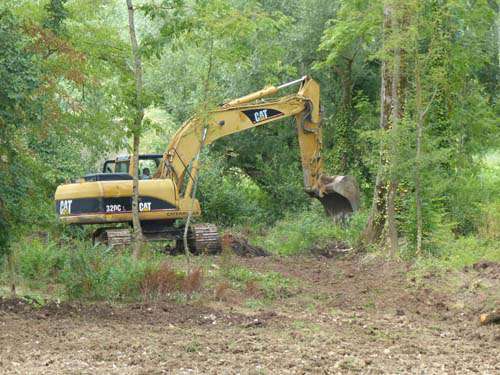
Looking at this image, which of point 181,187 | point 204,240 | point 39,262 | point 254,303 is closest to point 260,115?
point 181,187

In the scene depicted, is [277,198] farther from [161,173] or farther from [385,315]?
[385,315]

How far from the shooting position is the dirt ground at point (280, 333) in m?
9.20

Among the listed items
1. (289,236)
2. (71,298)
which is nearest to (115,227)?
(289,236)

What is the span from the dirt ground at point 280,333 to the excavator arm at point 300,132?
5677 mm

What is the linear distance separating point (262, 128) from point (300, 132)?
22.6 feet

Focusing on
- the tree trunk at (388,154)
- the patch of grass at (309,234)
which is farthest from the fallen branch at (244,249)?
the tree trunk at (388,154)

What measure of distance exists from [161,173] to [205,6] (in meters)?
6.49

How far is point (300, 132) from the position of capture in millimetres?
22266

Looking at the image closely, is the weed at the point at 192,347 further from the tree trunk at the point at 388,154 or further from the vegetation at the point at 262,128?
the tree trunk at the point at 388,154

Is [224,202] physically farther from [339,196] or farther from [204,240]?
[204,240]

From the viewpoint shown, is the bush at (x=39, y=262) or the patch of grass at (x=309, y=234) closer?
the bush at (x=39, y=262)

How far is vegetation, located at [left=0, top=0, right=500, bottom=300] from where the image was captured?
12977mm

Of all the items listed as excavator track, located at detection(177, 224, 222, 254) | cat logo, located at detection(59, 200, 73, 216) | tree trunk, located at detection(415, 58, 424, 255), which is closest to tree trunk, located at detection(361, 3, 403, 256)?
tree trunk, located at detection(415, 58, 424, 255)

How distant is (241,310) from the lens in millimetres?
12883
